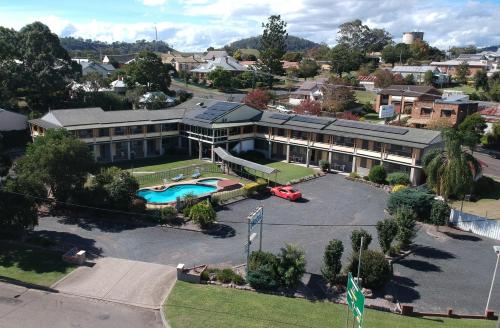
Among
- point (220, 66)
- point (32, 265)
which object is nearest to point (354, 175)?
point (32, 265)

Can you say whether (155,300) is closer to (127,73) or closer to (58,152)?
(58,152)

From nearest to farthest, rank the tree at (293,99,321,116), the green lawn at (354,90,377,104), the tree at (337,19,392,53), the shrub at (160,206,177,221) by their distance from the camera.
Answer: the shrub at (160,206,177,221)
the tree at (293,99,321,116)
the green lawn at (354,90,377,104)
the tree at (337,19,392,53)

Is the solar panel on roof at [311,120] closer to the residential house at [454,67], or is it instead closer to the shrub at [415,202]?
the shrub at [415,202]

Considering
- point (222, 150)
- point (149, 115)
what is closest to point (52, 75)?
point (149, 115)

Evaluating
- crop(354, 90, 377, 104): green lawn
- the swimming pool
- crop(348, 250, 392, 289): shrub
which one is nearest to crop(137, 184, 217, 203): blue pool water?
the swimming pool

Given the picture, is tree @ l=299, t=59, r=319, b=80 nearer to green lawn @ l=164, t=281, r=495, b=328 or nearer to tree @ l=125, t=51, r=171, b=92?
tree @ l=125, t=51, r=171, b=92

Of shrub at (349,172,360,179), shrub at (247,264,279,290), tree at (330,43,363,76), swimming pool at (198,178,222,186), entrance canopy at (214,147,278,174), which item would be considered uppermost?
tree at (330,43,363,76)

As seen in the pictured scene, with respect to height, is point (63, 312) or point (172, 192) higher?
point (172, 192)

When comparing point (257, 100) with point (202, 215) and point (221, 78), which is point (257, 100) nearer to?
point (221, 78)
